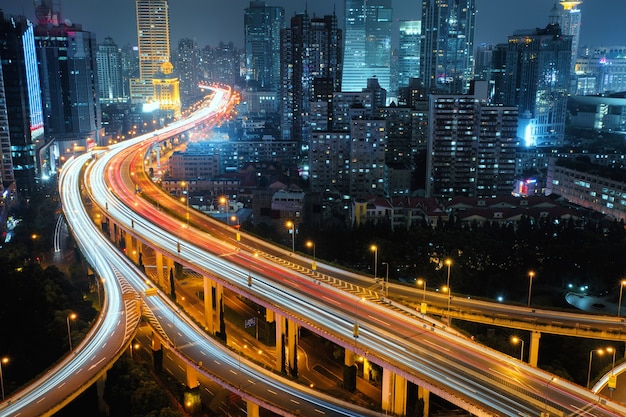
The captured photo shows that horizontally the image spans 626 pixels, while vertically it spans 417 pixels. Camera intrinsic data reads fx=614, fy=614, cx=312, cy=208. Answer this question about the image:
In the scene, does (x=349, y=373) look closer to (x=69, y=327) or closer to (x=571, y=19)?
(x=69, y=327)

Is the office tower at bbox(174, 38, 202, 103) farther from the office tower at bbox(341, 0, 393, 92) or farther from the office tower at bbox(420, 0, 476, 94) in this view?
the office tower at bbox(420, 0, 476, 94)

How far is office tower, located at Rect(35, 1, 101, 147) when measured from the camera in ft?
206

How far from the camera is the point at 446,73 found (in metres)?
82.9

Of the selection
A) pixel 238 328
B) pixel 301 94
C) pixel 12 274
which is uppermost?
pixel 301 94

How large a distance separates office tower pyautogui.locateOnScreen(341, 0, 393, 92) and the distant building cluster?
243mm

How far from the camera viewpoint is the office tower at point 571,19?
112 meters

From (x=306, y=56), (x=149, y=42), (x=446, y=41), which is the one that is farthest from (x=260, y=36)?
(x=306, y=56)

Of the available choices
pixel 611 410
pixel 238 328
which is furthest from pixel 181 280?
pixel 611 410

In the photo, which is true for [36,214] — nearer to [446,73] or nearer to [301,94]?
[301,94]

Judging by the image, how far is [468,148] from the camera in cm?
4662

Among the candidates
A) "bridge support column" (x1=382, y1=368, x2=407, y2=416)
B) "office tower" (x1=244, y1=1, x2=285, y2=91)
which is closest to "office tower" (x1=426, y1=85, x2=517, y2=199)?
"bridge support column" (x1=382, y1=368, x2=407, y2=416)

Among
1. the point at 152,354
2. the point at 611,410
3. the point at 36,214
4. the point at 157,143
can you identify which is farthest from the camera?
Result: the point at 157,143

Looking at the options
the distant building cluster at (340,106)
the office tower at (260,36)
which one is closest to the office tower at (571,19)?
the distant building cluster at (340,106)

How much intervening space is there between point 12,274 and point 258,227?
1410 cm
